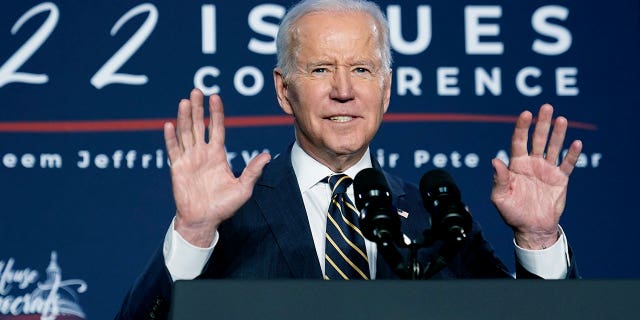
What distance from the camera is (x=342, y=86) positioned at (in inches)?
78.8

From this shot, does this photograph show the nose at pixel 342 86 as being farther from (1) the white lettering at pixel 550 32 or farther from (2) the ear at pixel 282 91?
(1) the white lettering at pixel 550 32

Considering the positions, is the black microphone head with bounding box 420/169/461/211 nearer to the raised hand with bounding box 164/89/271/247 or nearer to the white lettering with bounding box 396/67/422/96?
the raised hand with bounding box 164/89/271/247

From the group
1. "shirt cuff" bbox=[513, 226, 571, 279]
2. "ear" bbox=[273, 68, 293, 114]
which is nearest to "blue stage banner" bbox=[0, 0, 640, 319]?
"ear" bbox=[273, 68, 293, 114]

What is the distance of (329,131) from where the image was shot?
6.68 feet

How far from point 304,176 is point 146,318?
0.52m

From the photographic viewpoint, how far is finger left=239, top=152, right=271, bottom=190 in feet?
5.54

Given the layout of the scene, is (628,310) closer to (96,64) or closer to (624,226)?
(624,226)

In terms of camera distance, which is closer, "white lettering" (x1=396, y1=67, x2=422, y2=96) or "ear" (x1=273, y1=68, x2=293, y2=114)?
"ear" (x1=273, y1=68, x2=293, y2=114)

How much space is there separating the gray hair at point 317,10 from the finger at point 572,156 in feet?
1.52

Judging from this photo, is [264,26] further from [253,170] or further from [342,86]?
[253,170]

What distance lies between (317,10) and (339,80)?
0.57ft

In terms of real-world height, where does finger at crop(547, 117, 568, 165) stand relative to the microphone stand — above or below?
above

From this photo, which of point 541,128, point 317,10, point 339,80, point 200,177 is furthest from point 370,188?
point 317,10

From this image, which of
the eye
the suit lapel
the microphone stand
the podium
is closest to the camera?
the podium
